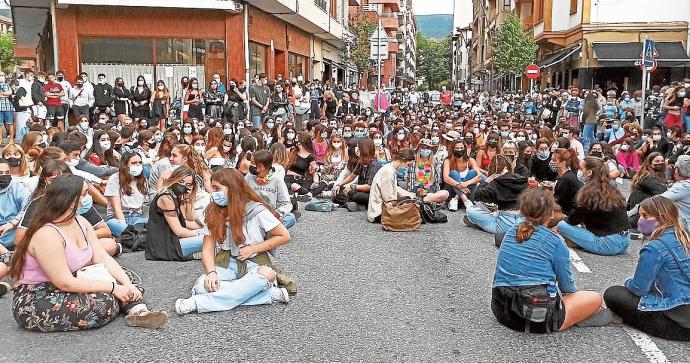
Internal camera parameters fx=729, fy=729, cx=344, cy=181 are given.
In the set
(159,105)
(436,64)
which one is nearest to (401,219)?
(159,105)

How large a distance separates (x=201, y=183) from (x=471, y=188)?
15.6 feet

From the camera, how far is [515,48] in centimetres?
4575

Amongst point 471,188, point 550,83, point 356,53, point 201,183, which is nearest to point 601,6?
point 550,83

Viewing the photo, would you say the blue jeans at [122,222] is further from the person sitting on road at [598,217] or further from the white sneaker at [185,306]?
the person sitting on road at [598,217]

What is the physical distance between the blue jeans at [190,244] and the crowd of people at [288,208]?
13mm

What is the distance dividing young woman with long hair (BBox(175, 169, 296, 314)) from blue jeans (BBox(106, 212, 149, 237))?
3025 mm

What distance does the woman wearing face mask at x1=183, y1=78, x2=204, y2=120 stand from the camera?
69.8 ft

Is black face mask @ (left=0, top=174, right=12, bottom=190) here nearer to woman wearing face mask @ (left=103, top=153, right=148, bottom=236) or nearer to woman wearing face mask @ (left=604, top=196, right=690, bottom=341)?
woman wearing face mask @ (left=103, top=153, right=148, bottom=236)

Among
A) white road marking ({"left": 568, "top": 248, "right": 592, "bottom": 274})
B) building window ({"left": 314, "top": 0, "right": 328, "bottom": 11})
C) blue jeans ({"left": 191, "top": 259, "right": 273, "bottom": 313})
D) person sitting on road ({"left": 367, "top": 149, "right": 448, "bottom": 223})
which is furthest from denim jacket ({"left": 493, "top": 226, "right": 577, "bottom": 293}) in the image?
building window ({"left": 314, "top": 0, "right": 328, "bottom": 11})

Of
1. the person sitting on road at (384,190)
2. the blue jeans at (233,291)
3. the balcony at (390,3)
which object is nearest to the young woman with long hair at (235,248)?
the blue jeans at (233,291)

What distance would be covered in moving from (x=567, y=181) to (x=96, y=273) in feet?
20.1

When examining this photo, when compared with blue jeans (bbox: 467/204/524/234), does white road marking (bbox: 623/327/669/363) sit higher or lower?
lower

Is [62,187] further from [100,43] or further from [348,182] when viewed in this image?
[100,43]

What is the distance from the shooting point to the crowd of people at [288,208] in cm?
566
